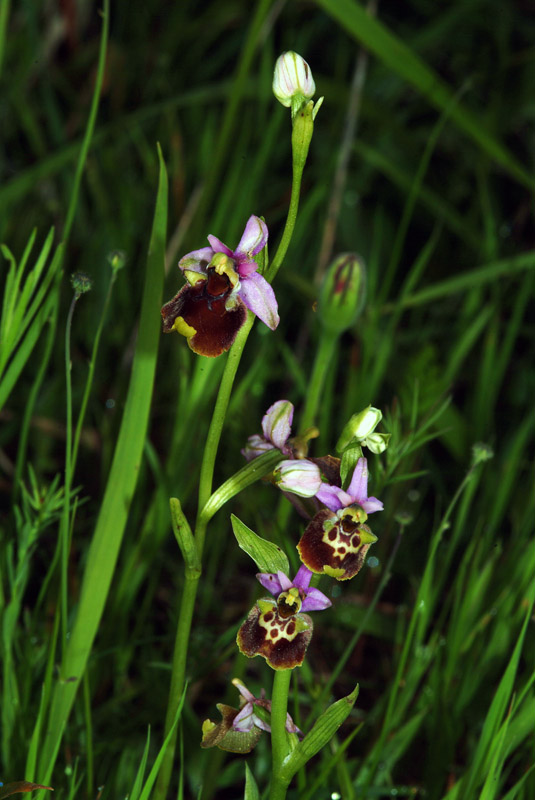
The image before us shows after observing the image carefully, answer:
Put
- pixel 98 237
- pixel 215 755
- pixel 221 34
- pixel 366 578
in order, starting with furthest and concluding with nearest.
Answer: pixel 221 34, pixel 98 237, pixel 366 578, pixel 215 755

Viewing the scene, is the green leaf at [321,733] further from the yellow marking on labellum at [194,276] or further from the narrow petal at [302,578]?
the yellow marking on labellum at [194,276]

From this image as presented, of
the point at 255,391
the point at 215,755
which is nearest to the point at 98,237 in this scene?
the point at 255,391

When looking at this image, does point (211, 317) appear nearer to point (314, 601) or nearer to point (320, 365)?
point (320, 365)

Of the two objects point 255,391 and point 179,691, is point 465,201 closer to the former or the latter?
point 255,391

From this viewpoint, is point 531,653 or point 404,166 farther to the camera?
point 404,166

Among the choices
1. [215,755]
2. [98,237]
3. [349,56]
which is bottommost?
[215,755]

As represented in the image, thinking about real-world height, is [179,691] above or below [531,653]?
below

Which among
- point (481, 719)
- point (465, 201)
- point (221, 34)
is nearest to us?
point (481, 719)
